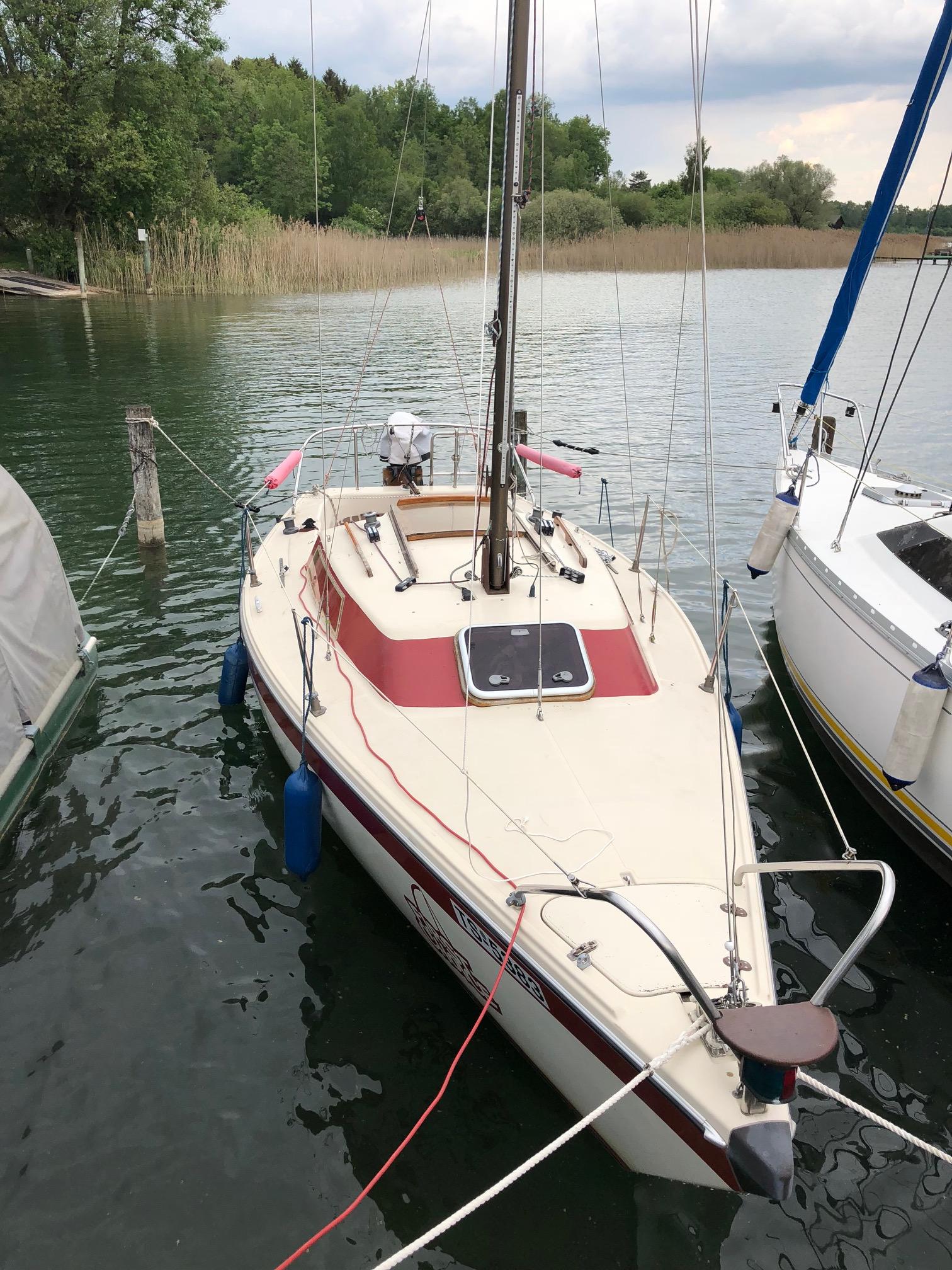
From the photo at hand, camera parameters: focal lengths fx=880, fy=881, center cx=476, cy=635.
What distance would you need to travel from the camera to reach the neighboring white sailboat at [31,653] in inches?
251

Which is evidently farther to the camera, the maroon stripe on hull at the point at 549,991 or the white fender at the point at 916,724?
the white fender at the point at 916,724

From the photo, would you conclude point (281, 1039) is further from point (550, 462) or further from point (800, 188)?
point (800, 188)

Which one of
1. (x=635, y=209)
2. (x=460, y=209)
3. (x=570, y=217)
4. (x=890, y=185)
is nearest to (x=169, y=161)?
(x=460, y=209)

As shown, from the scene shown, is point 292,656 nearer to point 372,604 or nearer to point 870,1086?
point 372,604

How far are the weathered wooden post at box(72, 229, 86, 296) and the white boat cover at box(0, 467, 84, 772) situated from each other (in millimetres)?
31738

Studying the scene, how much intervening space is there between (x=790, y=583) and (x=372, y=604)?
168 inches

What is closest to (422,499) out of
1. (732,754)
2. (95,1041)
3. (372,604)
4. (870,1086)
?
(372,604)

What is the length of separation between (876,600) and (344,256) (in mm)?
34426

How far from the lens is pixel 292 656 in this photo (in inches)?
272

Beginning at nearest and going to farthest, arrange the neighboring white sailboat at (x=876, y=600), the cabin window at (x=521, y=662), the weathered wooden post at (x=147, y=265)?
the neighboring white sailboat at (x=876, y=600)
the cabin window at (x=521, y=662)
the weathered wooden post at (x=147, y=265)

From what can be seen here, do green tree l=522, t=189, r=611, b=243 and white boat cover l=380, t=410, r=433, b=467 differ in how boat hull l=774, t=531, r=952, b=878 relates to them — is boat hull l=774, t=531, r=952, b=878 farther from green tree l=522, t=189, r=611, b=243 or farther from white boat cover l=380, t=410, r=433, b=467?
green tree l=522, t=189, r=611, b=243

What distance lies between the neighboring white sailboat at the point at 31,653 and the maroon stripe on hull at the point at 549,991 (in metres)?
1.93

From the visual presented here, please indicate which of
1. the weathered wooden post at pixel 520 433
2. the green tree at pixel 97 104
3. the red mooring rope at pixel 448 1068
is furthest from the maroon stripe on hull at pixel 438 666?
the green tree at pixel 97 104

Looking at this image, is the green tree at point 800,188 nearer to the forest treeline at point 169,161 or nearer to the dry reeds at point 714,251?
the forest treeline at point 169,161
